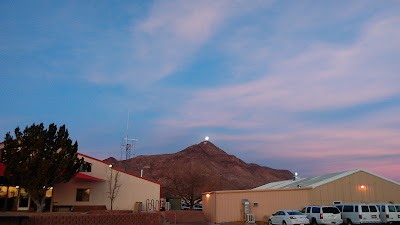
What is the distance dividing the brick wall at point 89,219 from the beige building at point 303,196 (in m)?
13.9

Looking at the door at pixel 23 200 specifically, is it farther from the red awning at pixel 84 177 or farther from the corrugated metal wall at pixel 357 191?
the corrugated metal wall at pixel 357 191

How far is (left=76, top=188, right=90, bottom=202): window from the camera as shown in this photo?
120 ft

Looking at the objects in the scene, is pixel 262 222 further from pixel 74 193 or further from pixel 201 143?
pixel 201 143

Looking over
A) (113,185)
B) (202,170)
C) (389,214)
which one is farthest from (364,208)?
(202,170)

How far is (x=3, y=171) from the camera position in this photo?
29.3 metres

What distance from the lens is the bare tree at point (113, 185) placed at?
125ft

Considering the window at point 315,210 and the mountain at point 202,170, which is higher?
the mountain at point 202,170

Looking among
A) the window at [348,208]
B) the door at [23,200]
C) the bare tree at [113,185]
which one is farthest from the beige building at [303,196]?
the door at [23,200]

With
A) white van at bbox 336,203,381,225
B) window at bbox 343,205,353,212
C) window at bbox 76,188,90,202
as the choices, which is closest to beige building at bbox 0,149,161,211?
window at bbox 76,188,90,202

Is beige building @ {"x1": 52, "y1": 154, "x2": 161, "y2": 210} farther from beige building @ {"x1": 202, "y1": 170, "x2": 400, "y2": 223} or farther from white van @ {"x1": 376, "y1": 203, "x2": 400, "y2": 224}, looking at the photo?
white van @ {"x1": 376, "y1": 203, "x2": 400, "y2": 224}

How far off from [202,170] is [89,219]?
92659 millimetres

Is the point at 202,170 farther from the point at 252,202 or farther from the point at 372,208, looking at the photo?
the point at 372,208

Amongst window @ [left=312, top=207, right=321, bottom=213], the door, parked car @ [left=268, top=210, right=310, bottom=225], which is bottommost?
parked car @ [left=268, top=210, right=310, bottom=225]

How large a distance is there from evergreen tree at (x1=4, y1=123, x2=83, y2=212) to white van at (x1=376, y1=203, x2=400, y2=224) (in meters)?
22.6
